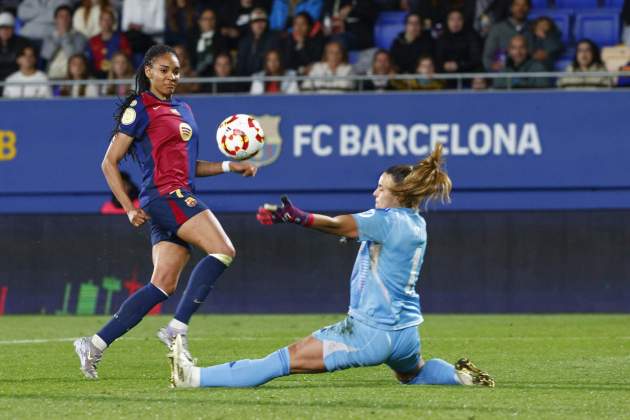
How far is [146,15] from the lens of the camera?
64.2 ft

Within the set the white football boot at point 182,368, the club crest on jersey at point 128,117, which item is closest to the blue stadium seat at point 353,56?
the club crest on jersey at point 128,117

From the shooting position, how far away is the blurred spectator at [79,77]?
18656 millimetres

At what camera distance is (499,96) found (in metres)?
17.6

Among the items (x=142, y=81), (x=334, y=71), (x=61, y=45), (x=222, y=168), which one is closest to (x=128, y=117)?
(x=142, y=81)

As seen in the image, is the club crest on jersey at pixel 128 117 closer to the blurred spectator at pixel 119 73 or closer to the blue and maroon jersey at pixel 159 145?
the blue and maroon jersey at pixel 159 145

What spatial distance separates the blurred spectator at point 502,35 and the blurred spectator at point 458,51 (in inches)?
5.7

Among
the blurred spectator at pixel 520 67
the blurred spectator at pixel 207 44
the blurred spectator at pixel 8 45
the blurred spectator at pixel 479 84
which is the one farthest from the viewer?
the blurred spectator at pixel 8 45

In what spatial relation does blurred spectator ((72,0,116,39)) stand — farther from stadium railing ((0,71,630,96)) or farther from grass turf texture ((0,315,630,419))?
grass turf texture ((0,315,630,419))

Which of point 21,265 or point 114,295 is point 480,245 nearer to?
point 114,295

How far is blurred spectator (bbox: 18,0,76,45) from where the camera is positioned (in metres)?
20.2

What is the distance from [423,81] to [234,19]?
3.22 m

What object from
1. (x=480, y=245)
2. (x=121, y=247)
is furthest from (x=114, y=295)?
(x=480, y=245)

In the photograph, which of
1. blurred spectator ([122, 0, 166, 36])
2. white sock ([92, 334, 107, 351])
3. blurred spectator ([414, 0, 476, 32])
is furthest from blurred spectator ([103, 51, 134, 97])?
white sock ([92, 334, 107, 351])

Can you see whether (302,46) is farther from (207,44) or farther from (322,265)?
(322,265)
